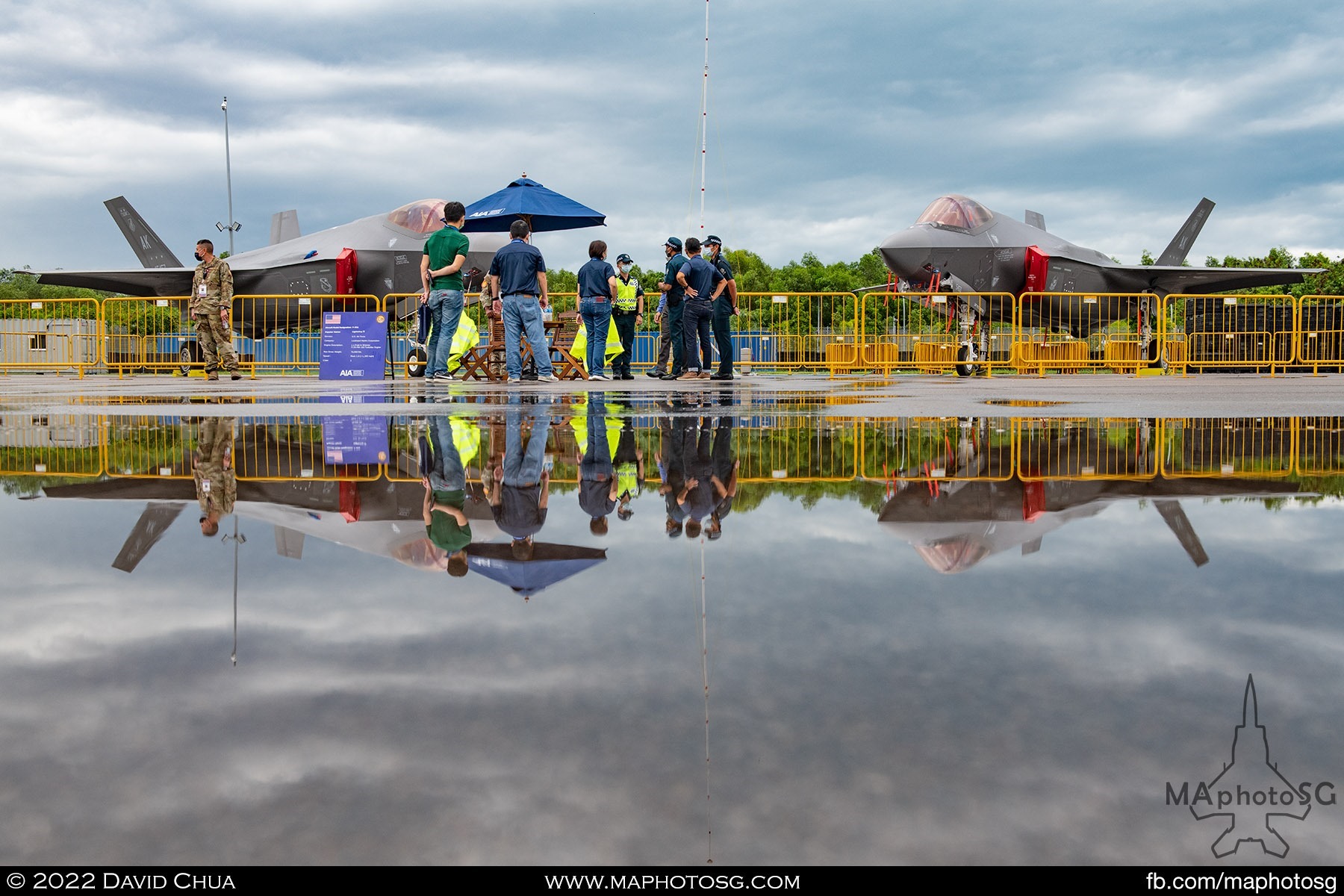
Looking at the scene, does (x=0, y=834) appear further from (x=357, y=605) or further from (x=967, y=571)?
(x=967, y=571)

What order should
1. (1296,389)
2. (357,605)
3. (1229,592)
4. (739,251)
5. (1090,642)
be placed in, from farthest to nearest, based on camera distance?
(739,251), (1296,389), (1229,592), (357,605), (1090,642)

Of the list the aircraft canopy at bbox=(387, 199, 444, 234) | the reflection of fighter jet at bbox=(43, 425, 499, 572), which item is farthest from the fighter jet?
the reflection of fighter jet at bbox=(43, 425, 499, 572)

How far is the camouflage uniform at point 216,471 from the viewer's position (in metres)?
2.92

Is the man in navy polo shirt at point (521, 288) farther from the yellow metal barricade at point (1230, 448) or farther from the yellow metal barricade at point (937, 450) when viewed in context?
the yellow metal barricade at point (1230, 448)

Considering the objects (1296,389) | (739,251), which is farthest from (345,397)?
(739,251)

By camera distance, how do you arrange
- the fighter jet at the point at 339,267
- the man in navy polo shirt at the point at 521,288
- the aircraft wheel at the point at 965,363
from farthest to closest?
the fighter jet at the point at 339,267 < the aircraft wheel at the point at 965,363 < the man in navy polo shirt at the point at 521,288

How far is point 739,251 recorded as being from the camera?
101 meters

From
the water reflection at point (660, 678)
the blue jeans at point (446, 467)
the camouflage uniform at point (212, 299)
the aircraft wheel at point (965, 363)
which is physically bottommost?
the water reflection at point (660, 678)

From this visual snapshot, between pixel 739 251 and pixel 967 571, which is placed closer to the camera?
pixel 967 571

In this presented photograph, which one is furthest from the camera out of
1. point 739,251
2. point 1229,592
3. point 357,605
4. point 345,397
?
point 739,251

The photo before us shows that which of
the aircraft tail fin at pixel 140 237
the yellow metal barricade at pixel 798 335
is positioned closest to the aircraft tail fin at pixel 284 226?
the aircraft tail fin at pixel 140 237

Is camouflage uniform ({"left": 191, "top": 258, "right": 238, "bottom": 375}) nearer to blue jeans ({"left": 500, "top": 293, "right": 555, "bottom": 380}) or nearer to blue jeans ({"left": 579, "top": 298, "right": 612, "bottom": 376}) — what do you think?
blue jeans ({"left": 500, "top": 293, "right": 555, "bottom": 380})

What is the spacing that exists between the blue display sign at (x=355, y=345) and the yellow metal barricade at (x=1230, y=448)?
40.2ft
